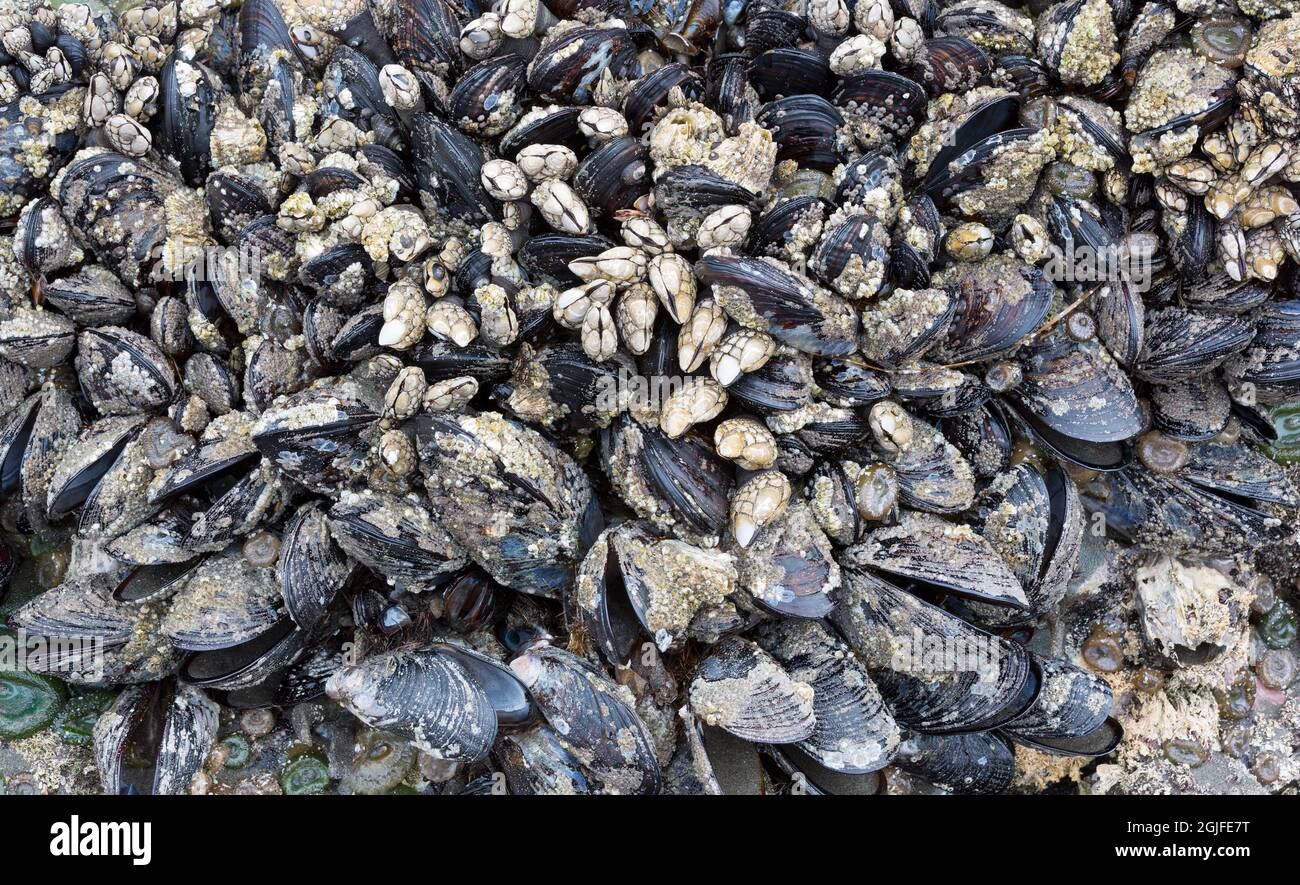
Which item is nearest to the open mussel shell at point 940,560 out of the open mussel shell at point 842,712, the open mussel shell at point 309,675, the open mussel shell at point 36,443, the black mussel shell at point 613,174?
the open mussel shell at point 842,712

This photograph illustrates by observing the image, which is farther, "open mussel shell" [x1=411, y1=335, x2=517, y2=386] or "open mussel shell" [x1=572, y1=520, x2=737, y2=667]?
"open mussel shell" [x1=411, y1=335, x2=517, y2=386]

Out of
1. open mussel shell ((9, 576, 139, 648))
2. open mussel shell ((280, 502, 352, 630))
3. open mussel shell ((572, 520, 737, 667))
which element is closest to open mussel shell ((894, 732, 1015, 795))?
open mussel shell ((572, 520, 737, 667))

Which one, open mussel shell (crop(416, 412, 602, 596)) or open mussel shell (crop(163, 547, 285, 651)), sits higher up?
open mussel shell (crop(416, 412, 602, 596))

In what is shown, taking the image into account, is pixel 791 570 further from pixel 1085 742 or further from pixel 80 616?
pixel 80 616

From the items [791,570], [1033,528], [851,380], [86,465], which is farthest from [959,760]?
[86,465]

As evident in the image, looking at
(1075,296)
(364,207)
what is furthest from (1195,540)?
(364,207)

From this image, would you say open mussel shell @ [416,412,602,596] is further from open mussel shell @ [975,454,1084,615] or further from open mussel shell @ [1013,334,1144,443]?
open mussel shell @ [1013,334,1144,443]

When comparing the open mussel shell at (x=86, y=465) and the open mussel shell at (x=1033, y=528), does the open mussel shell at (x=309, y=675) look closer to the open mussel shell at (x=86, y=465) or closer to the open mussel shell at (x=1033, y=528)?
the open mussel shell at (x=86, y=465)
